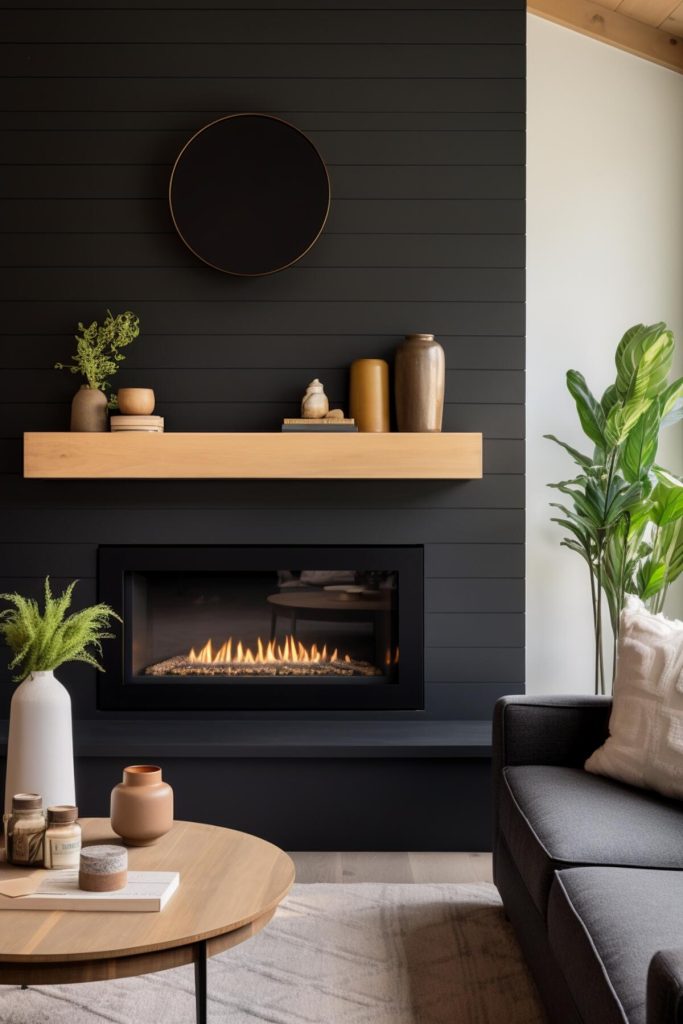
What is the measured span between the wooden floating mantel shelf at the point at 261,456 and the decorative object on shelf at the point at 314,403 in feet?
0.31

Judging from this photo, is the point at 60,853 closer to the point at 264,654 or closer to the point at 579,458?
the point at 264,654

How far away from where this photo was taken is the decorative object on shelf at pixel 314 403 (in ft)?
11.9

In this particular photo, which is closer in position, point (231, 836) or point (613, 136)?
point (231, 836)

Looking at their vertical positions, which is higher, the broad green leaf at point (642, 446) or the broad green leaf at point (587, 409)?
the broad green leaf at point (587, 409)

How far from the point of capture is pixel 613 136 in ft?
14.0

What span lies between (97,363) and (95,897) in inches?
85.7

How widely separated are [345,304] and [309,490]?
2.21ft

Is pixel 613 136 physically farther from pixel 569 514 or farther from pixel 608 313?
pixel 569 514

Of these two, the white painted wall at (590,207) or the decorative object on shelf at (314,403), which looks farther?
the white painted wall at (590,207)

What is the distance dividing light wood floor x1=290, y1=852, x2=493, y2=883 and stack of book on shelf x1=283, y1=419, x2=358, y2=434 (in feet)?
4.57

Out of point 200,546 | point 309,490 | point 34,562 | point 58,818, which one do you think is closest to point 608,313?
point 309,490

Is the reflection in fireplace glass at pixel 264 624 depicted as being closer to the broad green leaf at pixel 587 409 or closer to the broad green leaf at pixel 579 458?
the broad green leaf at pixel 579 458

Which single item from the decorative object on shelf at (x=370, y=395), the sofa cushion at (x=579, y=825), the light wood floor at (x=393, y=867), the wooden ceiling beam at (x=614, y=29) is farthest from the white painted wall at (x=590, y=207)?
the sofa cushion at (x=579, y=825)

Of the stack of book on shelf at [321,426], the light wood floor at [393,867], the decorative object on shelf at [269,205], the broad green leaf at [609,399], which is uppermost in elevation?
the decorative object on shelf at [269,205]
